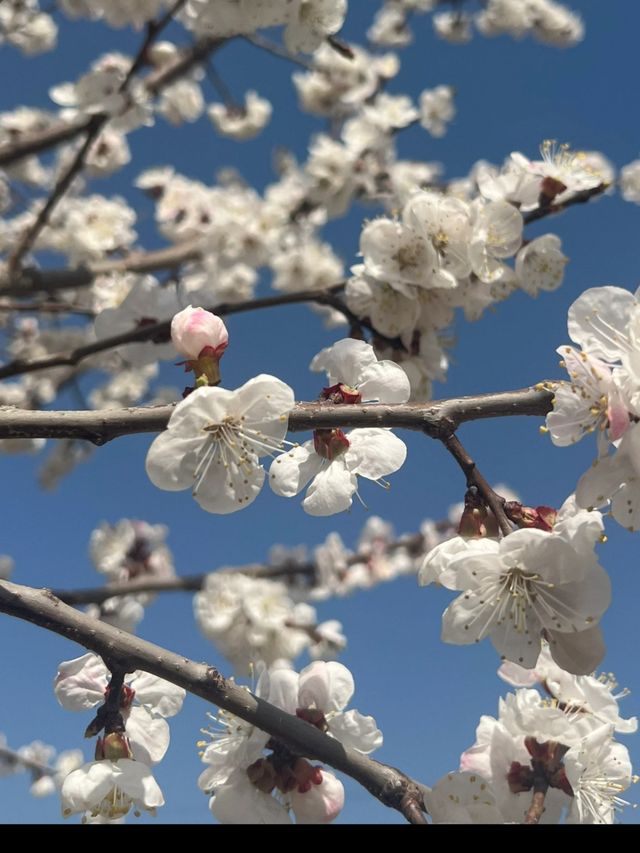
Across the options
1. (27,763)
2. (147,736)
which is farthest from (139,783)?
(27,763)

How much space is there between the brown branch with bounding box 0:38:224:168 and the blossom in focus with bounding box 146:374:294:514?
2562 mm

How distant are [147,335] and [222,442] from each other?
3.40ft

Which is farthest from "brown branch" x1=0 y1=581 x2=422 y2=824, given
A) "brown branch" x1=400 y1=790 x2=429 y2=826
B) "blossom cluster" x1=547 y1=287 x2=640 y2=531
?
"blossom cluster" x1=547 y1=287 x2=640 y2=531

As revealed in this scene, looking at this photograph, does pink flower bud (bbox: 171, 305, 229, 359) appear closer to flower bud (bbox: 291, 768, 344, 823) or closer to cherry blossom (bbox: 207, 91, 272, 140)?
flower bud (bbox: 291, 768, 344, 823)

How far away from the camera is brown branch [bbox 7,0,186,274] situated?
3.13 metres

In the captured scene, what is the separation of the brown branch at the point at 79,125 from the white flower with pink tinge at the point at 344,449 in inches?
94.7

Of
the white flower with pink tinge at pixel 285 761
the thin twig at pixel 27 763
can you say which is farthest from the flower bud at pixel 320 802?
the thin twig at pixel 27 763

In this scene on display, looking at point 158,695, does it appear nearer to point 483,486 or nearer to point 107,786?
point 107,786

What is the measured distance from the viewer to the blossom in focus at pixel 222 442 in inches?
51.1

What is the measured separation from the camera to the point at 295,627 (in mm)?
5207

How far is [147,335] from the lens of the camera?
7.72ft

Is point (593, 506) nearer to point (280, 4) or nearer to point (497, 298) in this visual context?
point (497, 298)

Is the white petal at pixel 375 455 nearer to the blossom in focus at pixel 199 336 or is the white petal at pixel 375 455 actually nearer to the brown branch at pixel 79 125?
the blossom in focus at pixel 199 336
